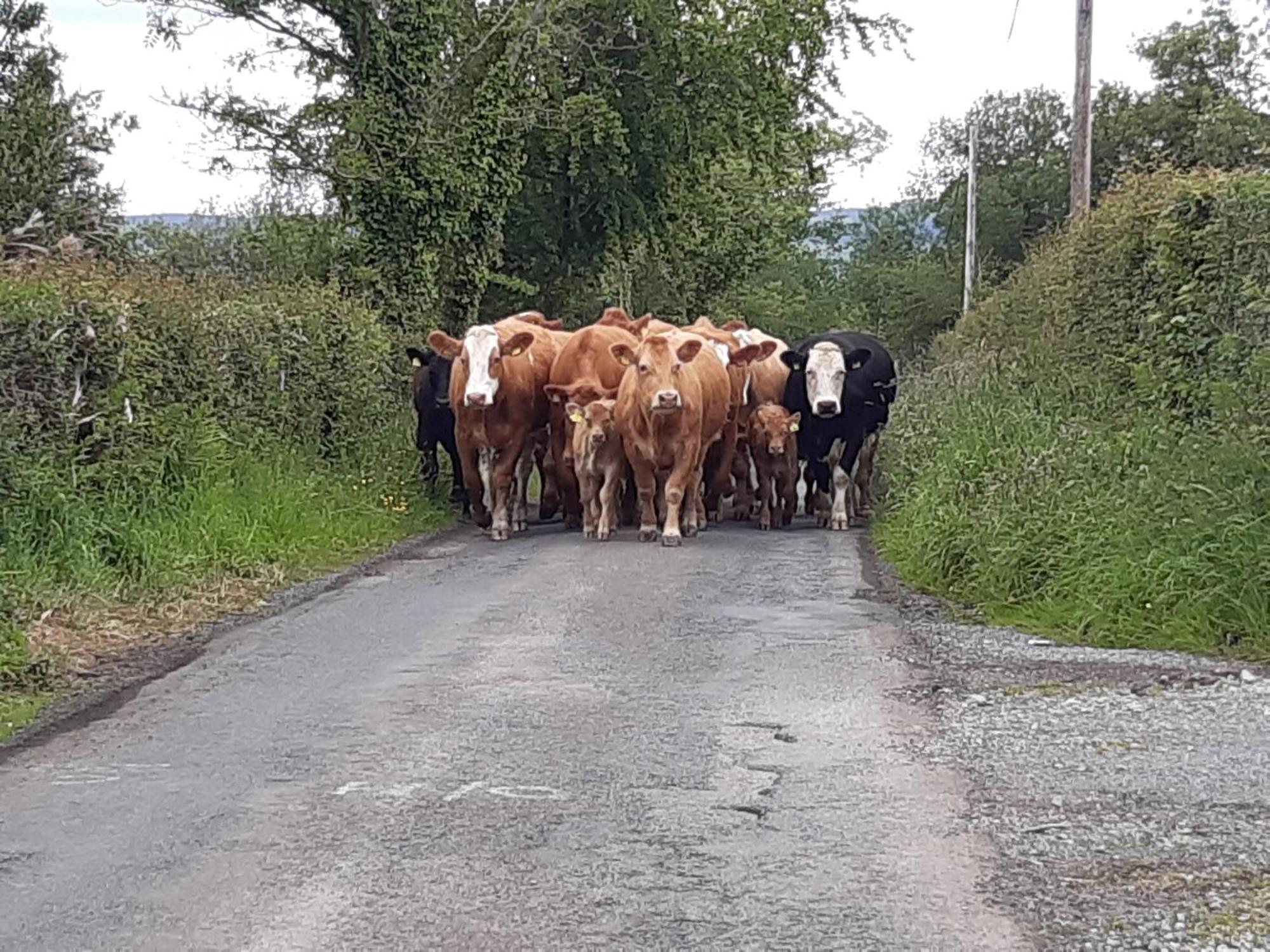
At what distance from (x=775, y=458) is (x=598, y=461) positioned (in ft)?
8.19

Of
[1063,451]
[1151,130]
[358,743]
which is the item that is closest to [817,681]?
[358,743]

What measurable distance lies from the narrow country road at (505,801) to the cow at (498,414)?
6.61 m

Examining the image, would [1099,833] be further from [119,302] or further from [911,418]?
[911,418]

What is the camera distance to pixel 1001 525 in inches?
476

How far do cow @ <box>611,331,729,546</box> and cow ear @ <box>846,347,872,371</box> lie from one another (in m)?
2.53

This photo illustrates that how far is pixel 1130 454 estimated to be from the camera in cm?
1233

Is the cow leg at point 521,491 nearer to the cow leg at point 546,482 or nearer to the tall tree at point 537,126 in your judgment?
the cow leg at point 546,482

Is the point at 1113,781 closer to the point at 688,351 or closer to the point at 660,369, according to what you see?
the point at 660,369

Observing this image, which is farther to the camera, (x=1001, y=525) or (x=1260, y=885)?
(x=1001, y=525)

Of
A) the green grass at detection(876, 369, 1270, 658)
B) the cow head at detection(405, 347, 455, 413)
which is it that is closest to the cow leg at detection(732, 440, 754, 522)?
the cow head at detection(405, 347, 455, 413)

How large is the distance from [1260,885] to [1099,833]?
70 cm

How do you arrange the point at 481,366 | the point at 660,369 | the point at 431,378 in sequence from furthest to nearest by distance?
the point at 431,378 → the point at 481,366 → the point at 660,369

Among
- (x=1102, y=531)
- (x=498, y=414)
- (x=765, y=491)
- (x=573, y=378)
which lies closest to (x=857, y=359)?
(x=765, y=491)

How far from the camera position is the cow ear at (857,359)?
1909cm
